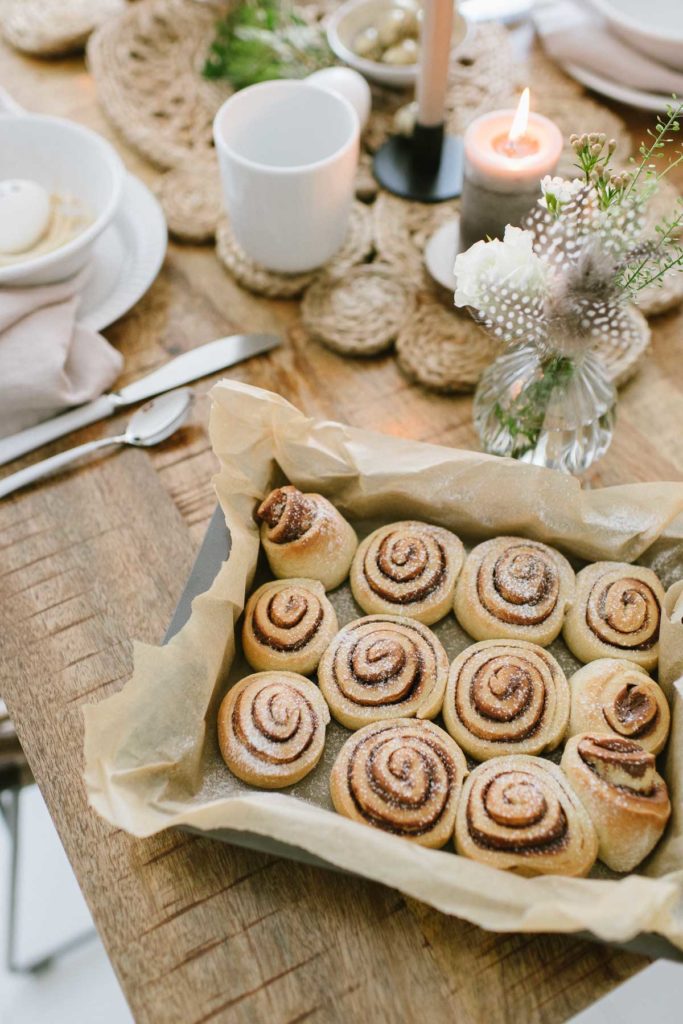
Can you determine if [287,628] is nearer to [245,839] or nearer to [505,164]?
[245,839]

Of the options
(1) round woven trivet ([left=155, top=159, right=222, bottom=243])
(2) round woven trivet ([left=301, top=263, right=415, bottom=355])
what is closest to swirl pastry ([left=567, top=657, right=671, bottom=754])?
(2) round woven trivet ([left=301, top=263, right=415, bottom=355])

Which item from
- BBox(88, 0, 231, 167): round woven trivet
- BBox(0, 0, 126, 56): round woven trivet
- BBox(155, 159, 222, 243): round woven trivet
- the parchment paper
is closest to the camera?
the parchment paper

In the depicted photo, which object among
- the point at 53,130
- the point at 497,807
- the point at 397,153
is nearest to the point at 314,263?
the point at 397,153

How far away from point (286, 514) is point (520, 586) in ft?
0.96

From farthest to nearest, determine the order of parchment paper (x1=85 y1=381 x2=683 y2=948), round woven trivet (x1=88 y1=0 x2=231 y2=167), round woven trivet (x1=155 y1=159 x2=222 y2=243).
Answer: round woven trivet (x1=88 y1=0 x2=231 y2=167) < round woven trivet (x1=155 y1=159 x2=222 y2=243) < parchment paper (x1=85 y1=381 x2=683 y2=948)

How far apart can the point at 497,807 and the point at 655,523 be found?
1.29 feet

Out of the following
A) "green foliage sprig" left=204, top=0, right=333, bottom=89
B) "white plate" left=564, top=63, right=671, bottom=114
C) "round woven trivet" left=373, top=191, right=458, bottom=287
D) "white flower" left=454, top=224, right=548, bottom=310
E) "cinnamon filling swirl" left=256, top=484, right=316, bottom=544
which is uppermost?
"white flower" left=454, top=224, right=548, bottom=310

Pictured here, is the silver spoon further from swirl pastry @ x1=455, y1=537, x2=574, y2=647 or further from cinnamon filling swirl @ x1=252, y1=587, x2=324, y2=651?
swirl pastry @ x1=455, y1=537, x2=574, y2=647

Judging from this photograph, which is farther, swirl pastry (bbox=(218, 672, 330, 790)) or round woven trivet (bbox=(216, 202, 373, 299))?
round woven trivet (bbox=(216, 202, 373, 299))

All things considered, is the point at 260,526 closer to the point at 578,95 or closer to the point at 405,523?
the point at 405,523

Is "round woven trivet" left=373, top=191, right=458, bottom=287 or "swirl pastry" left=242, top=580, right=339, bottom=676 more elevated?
"round woven trivet" left=373, top=191, right=458, bottom=287

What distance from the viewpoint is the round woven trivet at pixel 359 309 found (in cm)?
139

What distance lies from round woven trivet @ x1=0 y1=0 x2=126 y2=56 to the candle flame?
1.02m

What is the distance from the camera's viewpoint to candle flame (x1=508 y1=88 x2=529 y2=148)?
3.84ft
